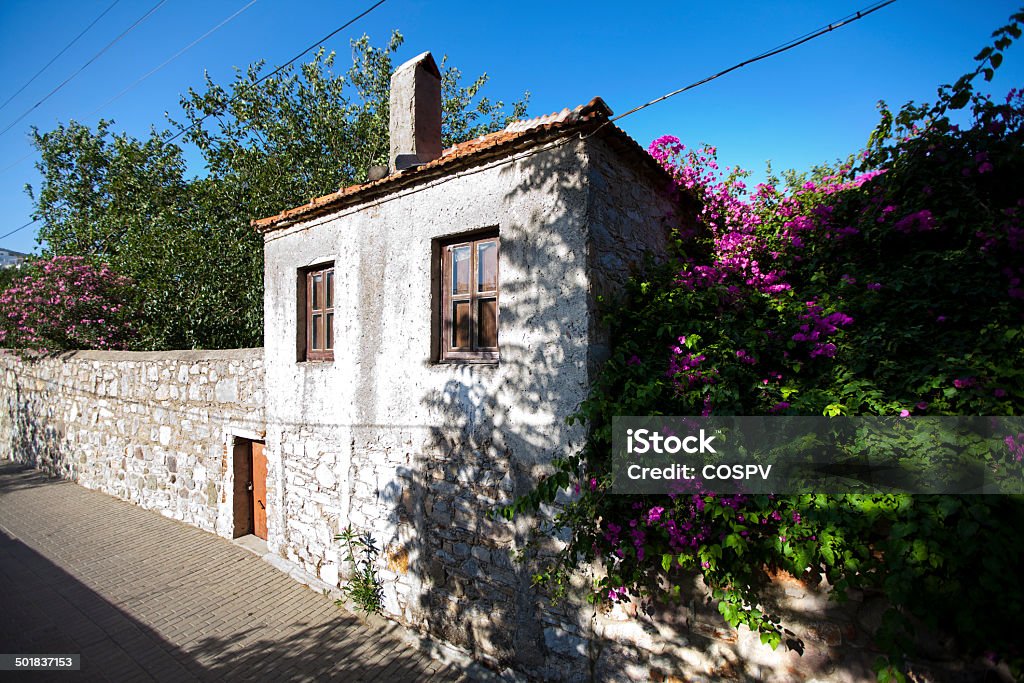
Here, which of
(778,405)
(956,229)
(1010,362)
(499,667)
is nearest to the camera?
(1010,362)

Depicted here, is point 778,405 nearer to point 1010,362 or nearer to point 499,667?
point 1010,362

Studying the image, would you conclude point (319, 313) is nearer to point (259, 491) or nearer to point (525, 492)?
point (259, 491)

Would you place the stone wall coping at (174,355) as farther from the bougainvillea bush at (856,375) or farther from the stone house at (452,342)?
the bougainvillea bush at (856,375)

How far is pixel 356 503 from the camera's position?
5086 millimetres

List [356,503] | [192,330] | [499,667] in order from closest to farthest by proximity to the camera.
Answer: [499,667] < [356,503] < [192,330]

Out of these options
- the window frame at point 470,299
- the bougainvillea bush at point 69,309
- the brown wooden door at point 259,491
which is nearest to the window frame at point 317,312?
the window frame at point 470,299

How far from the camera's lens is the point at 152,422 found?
7.86 meters

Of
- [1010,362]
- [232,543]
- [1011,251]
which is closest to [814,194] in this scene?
[1011,251]

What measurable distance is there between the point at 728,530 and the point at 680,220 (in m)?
3.58

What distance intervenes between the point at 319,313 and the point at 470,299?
100 inches

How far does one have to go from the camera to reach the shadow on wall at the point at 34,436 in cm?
1009

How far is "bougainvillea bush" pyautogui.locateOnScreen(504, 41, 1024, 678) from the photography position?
209cm

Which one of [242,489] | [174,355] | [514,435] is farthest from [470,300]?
[174,355]

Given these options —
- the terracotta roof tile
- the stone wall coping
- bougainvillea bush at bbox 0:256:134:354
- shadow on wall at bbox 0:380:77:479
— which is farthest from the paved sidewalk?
bougainvillea bush at bbox 0:256:134:354
